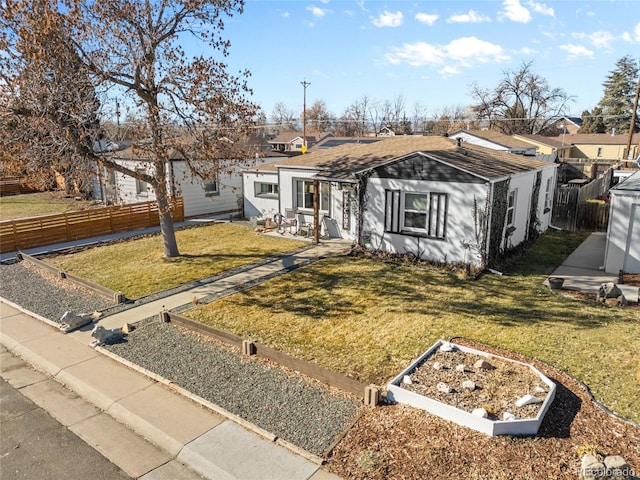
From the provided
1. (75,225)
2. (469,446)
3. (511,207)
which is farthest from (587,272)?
(75,225)

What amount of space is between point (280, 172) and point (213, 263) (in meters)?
6.28

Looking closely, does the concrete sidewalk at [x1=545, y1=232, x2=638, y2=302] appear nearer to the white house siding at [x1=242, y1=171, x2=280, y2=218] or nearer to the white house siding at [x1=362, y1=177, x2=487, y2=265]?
the white house siding at [x1=362, y1=177, x2=487, y2=265]

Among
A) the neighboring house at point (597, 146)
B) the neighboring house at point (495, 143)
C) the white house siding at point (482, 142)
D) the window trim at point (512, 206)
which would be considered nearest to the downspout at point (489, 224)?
the window trim at point (512, 206)

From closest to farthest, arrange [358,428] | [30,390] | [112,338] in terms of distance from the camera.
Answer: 1. [358,428]
2. [30,390]
3. [112,338]

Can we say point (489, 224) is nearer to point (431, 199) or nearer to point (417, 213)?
point (431, 199)

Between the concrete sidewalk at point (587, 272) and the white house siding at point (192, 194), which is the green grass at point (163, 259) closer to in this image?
the white house siding at point (192, 194)

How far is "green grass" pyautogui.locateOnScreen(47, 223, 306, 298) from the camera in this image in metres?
12.8

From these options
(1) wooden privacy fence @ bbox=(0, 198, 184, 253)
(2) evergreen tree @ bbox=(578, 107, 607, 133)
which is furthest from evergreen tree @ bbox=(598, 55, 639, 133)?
(1) wooden privacy fence @ bbox=(0, 198, 184, 253)

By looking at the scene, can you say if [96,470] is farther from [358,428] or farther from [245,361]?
[358,428]

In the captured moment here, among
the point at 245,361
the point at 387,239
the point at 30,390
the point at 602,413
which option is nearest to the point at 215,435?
the point at 245,361

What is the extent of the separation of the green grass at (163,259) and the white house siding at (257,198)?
239cm

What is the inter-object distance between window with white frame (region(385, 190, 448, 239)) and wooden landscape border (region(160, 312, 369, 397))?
7.45m

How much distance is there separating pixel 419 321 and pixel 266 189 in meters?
13.3

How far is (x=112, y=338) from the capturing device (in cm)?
912
